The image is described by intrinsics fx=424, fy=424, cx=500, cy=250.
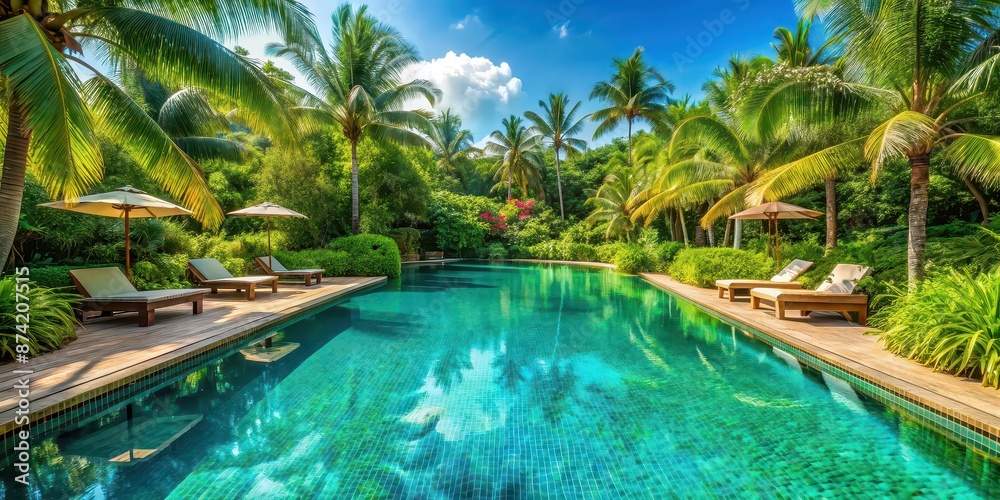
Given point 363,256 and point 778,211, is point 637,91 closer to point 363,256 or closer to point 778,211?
point 778,211

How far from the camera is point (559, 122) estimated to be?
1086 inches

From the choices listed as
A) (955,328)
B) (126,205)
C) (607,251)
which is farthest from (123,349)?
(607,251)

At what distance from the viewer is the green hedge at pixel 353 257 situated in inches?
541

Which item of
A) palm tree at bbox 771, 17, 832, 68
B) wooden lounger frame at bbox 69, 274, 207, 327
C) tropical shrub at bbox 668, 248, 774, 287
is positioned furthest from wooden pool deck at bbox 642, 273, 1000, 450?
palm tree at bbox 771, 17, 832, 68

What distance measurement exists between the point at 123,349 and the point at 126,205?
12.7ft

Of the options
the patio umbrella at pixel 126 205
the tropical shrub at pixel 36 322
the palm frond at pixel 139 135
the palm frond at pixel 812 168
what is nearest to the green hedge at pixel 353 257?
the patio umbrella at pixel 126 205

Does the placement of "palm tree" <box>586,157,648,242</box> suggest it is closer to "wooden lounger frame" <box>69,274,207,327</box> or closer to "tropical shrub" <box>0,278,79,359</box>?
"wooden lounger frame" <box>69,274,207,327</box>

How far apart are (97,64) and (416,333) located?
6889mm

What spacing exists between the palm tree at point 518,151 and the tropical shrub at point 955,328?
25.1 m

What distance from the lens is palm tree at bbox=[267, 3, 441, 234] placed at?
13.9 m

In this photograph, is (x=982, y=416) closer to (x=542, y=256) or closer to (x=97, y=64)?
(x=97, y=64)

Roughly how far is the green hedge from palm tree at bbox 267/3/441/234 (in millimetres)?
885

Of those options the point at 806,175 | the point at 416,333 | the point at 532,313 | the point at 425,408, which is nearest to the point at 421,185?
the point at 532,313

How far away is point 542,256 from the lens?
26.0 metres
